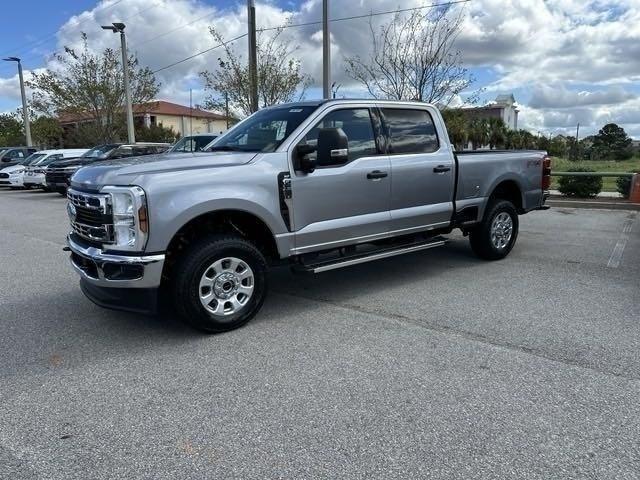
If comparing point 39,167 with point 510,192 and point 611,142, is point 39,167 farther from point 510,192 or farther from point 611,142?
point 611,142

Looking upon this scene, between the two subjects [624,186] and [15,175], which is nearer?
[624,186]

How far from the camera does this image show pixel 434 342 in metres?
4.46

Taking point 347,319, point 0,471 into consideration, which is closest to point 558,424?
point 347,319

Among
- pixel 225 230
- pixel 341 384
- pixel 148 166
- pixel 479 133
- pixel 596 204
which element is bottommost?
pixel 341 384

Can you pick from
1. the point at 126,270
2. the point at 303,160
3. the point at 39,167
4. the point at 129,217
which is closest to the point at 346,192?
the point at 303,160

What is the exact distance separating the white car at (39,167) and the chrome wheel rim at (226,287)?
1818 centimetres

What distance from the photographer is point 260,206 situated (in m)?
4.78

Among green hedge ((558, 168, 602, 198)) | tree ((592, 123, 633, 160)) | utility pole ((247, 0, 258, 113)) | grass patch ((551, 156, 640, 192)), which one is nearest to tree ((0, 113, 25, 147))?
utility pole ((247, 0, 258, 113))

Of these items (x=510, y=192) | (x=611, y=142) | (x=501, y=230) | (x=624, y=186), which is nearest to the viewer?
(x=501, y=230)

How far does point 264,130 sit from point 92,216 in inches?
76.3

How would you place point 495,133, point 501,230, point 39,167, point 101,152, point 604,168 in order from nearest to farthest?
point 501,230, point 101,152, point 39,167, point 604,168, point 495,133

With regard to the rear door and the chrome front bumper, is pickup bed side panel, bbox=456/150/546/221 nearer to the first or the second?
the rear door

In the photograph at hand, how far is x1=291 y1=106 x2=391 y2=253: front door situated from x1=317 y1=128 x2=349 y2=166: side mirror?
23 cm

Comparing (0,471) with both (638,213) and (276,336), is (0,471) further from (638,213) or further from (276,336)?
(638,213)
